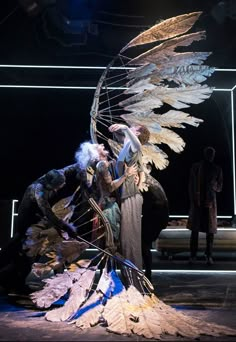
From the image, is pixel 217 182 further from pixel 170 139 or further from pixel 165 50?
pixel 165 50

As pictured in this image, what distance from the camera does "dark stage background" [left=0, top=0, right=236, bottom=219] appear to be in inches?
209

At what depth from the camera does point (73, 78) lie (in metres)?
6.87

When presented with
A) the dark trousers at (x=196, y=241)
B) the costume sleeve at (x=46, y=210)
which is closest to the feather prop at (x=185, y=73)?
the costume sleeve at (x=46, y=210)

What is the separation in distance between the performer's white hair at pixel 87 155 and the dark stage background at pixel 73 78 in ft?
8.96

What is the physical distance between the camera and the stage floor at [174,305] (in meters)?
2.45

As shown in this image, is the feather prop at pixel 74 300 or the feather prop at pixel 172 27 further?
the feather prop at pixel 172 27

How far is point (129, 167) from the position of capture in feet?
9.77

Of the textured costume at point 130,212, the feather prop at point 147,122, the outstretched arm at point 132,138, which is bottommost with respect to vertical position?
the textured costume at point 130,212

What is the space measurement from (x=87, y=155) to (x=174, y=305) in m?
1.35

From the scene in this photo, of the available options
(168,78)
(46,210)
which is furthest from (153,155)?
(46,210)

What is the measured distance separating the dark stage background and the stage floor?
8.13 ft

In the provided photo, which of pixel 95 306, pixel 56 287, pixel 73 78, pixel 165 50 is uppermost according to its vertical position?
pixel 73 78

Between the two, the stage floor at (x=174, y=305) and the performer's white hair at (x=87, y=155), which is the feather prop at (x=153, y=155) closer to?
the performer's white hair at (x=87, y=155)

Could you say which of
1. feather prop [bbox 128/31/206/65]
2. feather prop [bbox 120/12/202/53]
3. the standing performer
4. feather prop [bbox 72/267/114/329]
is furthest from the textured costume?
feather prop [bbox 120/12/202/53]
